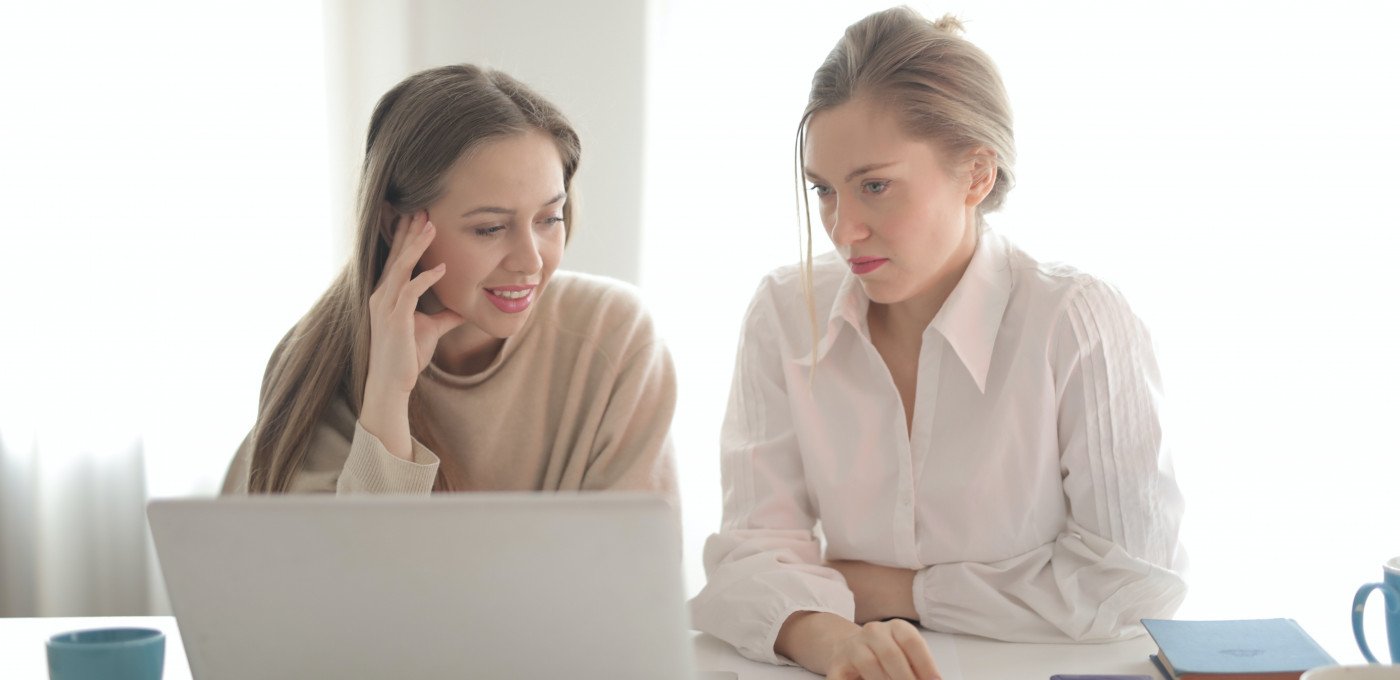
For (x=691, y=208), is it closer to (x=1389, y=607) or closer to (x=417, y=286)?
(x=417, y=286)

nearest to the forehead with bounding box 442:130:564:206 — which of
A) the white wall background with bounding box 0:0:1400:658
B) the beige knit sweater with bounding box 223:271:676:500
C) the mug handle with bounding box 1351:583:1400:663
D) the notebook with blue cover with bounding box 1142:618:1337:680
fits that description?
the beige knit sweater with bounding box 223:271:676:500

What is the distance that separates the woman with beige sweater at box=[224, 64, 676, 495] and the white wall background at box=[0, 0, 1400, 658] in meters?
1.01

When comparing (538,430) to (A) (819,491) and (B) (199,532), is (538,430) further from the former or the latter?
(B) (199,532)

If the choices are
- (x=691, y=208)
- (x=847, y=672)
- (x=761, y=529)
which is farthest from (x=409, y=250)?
(x=691, y=208)

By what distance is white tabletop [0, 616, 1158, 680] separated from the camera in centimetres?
121

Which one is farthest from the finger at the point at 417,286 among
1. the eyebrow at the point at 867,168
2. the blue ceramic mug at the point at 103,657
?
the blue ceramic mug at the point at 103,657

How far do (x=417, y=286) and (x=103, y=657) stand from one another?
68cm

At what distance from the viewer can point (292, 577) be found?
2.74 ft

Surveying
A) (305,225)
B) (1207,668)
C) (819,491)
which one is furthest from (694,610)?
(305,225)

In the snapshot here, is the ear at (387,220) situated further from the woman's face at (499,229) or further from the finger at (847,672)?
the finger at (847,672)

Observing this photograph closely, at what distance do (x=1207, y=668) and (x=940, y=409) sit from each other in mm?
562

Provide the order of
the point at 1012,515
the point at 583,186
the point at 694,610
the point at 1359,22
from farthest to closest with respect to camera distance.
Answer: the point at 583,186 → the point at 1359,22 → the point at 1012,515 → the point at 694,610

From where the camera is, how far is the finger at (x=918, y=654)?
1138 mm

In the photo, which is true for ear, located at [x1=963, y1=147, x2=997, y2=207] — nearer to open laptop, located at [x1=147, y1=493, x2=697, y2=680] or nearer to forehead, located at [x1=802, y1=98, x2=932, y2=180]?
forehead, located at [x1=802, y1=98, x2=932, y2=180]
